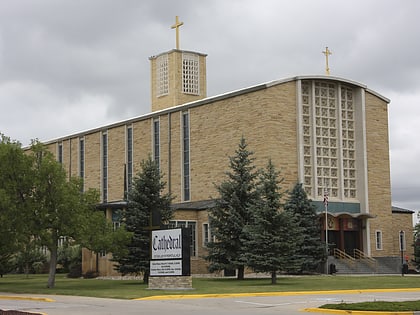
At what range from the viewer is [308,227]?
1918 inches

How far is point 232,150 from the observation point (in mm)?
55781

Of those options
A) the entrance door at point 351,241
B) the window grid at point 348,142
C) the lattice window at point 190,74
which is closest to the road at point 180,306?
the entrance door at point 351,241

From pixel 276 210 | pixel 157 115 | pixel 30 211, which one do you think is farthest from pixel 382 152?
pixel 30 211

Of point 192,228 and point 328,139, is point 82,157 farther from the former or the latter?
point 328,139

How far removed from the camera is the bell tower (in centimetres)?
7156

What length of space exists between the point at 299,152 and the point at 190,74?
21751 millimetres

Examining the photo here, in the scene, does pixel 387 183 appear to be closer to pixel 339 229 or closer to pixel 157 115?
pixel 339 229

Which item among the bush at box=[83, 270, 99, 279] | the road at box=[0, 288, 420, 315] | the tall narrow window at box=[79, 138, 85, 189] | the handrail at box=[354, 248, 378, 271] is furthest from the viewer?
the tall narrow window at box=[79, 138, 85, 189]

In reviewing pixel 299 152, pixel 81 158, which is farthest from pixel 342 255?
pixel 81 158

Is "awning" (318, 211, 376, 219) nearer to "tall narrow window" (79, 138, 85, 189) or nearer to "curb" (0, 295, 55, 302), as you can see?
"curb" (0, 295, 55, 302)

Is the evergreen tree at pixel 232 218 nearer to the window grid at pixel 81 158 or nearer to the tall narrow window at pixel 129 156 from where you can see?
the tall narrow window at pixel 129 156

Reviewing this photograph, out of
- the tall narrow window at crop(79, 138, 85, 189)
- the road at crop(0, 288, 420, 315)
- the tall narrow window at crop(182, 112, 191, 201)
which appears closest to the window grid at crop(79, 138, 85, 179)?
the tall narrow window at crop(79, 138, 85, 189)

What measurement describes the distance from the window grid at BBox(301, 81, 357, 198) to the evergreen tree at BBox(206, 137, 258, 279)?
1319cm

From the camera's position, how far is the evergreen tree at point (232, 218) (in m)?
41.7
